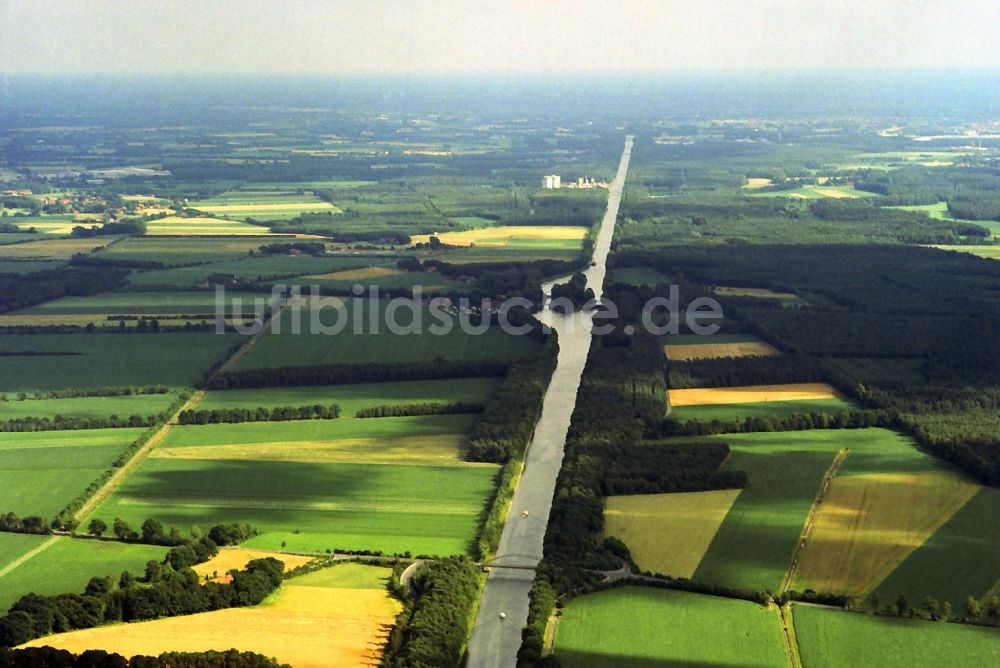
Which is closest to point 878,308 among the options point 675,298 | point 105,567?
point 675,298

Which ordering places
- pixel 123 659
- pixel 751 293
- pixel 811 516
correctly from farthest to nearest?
pixel 751 293, pixel 811 516, pixel 123 659

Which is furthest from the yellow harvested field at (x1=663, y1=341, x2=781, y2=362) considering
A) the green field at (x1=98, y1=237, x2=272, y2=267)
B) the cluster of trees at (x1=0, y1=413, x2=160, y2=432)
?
the green field at (x1=98, y1=237, x2=272, y2=267)

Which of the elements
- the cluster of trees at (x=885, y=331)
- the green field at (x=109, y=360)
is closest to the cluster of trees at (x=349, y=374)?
the green field at (x=109, y=360)

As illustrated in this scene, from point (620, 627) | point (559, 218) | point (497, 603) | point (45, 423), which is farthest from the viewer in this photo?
point (559, 218)

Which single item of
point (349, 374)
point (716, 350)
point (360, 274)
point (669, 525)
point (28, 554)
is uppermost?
point (716, 350)

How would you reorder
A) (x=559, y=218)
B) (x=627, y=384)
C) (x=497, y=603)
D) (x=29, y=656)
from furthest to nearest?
(x=559, y=218), (x=627, y=384), (x=497, y=603), (x=29, y=656)

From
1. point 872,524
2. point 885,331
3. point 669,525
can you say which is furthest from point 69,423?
point 885,331

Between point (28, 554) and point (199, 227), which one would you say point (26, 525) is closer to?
point (28, 554)

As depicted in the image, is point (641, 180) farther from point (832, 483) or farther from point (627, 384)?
point (832, 483)
